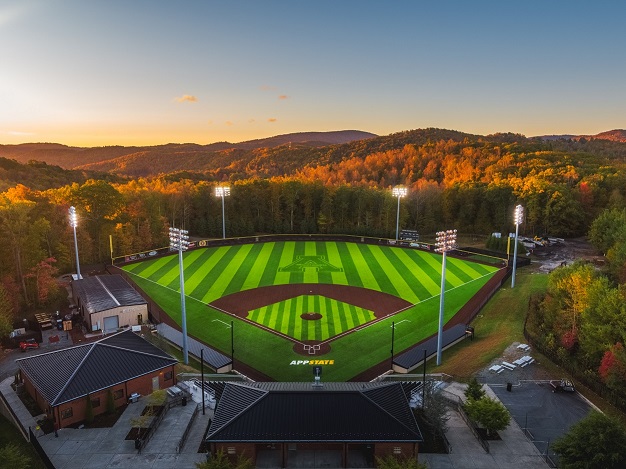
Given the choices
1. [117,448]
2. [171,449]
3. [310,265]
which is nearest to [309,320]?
[171,449]

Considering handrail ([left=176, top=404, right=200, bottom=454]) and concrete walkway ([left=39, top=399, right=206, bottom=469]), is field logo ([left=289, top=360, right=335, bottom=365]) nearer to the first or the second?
handrail ([left=176, top=404, right=200, bottom=454])

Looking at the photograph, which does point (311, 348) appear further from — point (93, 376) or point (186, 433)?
point (93, 376)

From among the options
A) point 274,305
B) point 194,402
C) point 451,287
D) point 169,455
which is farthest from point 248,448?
point 451,287

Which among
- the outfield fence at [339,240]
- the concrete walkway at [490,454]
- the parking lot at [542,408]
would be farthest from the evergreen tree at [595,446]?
the outfield fence at [339,240]

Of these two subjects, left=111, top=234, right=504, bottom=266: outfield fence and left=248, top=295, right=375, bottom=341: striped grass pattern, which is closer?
left=248, top=295, right=375, bottom=341: striped grass pattern

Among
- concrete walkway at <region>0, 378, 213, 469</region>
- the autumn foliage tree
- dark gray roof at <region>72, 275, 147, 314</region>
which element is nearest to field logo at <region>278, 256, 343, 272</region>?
dark gray roof at <region>72, 275, 147, 314</region>

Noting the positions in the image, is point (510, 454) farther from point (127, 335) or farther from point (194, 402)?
point (127, 335)
